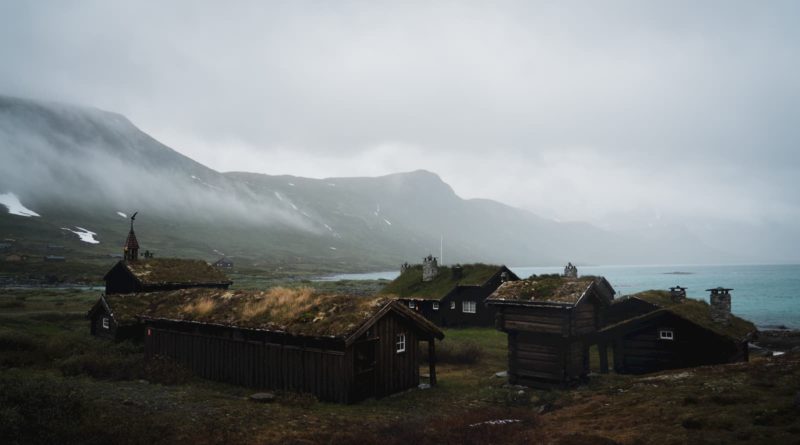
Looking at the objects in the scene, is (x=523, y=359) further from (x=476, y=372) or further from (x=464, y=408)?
(x=464, y=408)

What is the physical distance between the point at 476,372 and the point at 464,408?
9.15 meters

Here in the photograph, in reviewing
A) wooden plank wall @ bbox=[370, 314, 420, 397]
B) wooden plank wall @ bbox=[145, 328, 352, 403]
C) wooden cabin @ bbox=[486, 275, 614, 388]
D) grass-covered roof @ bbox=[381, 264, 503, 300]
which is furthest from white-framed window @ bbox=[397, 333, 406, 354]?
grass-covered roof @ bbox=[381, 264, 503, 300]

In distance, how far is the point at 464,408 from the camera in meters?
20.4

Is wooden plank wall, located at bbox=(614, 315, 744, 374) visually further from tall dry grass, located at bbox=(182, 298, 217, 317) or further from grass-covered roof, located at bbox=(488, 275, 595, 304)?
tall dry grass, located at bbox=(182, 298, 217, 317)

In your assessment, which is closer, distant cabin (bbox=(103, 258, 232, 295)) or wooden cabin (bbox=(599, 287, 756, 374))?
wooden cabin (bbox=(599, 287, 756, 374))

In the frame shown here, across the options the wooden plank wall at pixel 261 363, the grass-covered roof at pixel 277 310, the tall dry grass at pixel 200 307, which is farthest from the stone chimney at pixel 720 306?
the tall dry grass at pixel 200 307

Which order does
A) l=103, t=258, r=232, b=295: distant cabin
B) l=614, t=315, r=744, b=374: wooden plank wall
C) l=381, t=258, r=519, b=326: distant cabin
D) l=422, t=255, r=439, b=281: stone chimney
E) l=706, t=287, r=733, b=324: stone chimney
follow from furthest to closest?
l=422, t=255, r=439, b=281: stone chimney → l=381, t=258, r=519, b=326: distant cabin → l=103, t=258, r=232, b=295: distant cabin → l=706, t=287, r=733, b=324: stone chimney → l=614, t=315, r=744, b=374: wooden plank wall

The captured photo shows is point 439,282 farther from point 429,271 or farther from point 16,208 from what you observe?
point 16,208

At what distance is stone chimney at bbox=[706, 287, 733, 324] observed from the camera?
26469 mm

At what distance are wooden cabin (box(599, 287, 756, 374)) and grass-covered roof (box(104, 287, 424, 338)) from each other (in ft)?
46.5

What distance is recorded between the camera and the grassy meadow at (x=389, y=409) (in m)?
13.4

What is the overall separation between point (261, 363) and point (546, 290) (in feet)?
47.2

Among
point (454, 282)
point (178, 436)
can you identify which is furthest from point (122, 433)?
point (454, 282)

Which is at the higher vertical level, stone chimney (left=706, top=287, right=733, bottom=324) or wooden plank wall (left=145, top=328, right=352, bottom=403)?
stone chimney (left=706, top=287, right=733, bottom=324)
